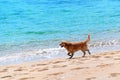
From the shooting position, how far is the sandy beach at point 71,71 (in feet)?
20.3

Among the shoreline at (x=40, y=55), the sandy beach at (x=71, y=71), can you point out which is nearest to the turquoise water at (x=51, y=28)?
the shoreline at (x=40, y=55)

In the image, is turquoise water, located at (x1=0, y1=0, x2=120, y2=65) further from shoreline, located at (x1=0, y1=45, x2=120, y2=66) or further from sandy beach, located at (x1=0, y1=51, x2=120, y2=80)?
sandy beach, located at (x1=0, y1=51, x2=120, y2=80)

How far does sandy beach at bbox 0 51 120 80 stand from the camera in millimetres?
6195

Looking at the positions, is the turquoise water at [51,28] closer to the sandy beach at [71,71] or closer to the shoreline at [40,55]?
the shoreline at [40,55]

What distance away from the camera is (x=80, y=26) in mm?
16500

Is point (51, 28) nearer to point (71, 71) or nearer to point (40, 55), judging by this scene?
point (40, 55)

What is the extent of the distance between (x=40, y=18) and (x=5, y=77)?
13538 mm

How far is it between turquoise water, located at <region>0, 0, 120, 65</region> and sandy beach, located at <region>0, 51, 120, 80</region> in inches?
112

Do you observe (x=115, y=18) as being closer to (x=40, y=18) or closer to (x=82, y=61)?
(x=40, y=18)

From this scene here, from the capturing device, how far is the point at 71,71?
6.76 m

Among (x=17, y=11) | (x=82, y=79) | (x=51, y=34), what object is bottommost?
(x=82, y=79)

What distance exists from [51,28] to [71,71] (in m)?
9.74

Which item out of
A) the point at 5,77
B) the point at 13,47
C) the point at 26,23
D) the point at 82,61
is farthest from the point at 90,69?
the point at 26,23

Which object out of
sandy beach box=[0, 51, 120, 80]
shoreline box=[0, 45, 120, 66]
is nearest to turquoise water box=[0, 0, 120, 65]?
shoreline box=[0, 45, 120, 66]
